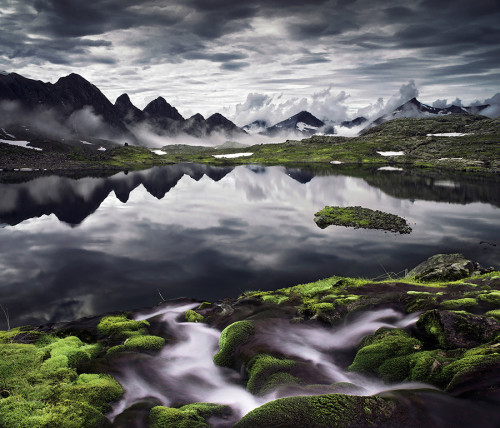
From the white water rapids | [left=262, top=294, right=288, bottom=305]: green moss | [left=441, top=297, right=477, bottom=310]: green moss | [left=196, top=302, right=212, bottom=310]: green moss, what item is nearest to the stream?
the white water rapids

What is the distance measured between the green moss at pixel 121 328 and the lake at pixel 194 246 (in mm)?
6958

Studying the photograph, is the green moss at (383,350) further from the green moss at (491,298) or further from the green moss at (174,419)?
the green moss at (174,419)

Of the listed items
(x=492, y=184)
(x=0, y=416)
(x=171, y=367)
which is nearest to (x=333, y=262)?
(x=171, y=367)

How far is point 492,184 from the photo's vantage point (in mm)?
104250

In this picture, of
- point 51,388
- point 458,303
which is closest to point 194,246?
point 51,388

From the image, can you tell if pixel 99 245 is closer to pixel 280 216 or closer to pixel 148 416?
pixel 280 216

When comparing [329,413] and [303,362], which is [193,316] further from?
[329,413]

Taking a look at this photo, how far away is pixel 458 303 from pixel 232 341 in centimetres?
1089

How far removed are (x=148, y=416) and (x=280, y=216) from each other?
53.5m

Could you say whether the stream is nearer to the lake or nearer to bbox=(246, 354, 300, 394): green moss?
bbox=(246, 354, 300, 394): green moss

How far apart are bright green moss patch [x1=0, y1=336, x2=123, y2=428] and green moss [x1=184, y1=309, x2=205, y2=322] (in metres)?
5.86

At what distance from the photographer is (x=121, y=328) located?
17922mm

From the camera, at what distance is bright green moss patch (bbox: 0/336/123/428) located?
9164 millimetres

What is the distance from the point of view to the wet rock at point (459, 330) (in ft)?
36.3
